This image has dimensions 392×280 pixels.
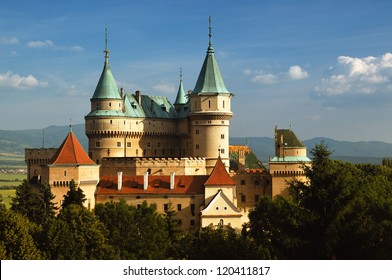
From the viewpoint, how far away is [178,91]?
107m

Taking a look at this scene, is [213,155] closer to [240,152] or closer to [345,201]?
[240,152]

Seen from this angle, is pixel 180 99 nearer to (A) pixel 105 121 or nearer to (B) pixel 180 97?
(B) pixel 180 97

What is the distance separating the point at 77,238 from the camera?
53875mm

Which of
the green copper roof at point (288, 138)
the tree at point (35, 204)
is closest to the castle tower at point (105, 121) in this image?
the tree at point (35, 204)

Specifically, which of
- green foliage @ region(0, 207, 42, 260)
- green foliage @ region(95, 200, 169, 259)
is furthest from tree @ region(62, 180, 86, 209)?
green foliage @ region(0, 207, 42, 260)

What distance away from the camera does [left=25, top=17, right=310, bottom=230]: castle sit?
257 feet

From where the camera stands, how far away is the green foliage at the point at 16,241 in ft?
156

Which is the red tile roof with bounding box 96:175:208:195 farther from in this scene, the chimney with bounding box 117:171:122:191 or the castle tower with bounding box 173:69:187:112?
the castle tower with bounding box 173:69:187:112

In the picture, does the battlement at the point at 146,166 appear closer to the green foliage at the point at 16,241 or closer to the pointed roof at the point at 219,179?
the pointed roof at the point at 219,179

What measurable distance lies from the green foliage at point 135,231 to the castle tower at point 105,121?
23.3 m

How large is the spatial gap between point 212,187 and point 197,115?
16.8 meters

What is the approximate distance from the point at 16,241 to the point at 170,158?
42300mm

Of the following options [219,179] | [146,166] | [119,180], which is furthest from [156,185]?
[146,166]
